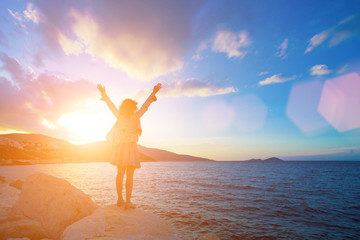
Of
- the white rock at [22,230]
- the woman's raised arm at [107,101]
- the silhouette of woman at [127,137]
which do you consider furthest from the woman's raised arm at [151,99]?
the white rock at [22,230]

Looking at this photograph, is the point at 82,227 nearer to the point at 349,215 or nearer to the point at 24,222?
the point at 24,222

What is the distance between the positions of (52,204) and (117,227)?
3560mm

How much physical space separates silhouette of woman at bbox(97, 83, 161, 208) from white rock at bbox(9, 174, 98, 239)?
5.60ft

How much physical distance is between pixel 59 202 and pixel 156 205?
755 cm

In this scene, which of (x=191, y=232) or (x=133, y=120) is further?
(x=191, y=232)

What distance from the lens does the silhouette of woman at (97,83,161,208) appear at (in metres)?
5.17

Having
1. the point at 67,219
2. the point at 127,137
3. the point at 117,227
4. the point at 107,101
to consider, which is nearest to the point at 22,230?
the point at 67,219

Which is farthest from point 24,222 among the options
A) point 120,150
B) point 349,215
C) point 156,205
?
point 349,215

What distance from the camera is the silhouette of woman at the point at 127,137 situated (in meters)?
5.17

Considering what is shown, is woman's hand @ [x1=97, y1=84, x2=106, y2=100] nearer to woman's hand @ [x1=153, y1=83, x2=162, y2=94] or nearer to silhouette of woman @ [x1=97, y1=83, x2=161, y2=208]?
silhouette of woman @ [x1=97, y1=83, x2=161, y2=208]

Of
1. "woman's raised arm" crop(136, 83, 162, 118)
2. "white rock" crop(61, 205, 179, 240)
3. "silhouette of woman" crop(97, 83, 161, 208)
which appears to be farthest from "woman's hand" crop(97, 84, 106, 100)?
"white rock" crop(61, 205, 179, 240)

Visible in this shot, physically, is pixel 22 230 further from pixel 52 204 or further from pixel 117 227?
pixel 117 227

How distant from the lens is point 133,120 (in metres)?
5.33

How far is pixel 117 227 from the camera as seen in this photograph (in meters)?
4.07
